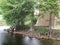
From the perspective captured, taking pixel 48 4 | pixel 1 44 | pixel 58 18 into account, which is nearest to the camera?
pixel 1 44

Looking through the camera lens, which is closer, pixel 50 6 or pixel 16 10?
pixel 50 6

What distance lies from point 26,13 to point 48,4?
442 cm

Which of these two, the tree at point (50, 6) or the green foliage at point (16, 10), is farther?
the green foliage at point (16, 10)

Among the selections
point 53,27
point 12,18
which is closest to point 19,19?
point 12,18

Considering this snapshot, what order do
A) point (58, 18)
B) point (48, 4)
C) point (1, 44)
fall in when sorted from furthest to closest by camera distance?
point (58, 18), point (48, 4), point (1, 44)

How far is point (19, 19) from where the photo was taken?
24703mm

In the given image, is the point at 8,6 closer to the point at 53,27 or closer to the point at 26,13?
the point at 26,13

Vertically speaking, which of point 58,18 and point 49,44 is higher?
point 58,18

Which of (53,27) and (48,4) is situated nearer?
(48,4)

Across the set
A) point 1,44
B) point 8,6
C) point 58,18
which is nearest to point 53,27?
point 58,18

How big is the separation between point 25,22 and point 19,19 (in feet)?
5.01

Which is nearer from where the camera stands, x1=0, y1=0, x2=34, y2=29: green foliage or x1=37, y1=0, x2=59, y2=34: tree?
x1=37, y1=0, x2=59, y2=34: tree

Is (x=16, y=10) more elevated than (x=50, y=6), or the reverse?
(x=50, y=6)

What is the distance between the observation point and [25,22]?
26.1 metres
